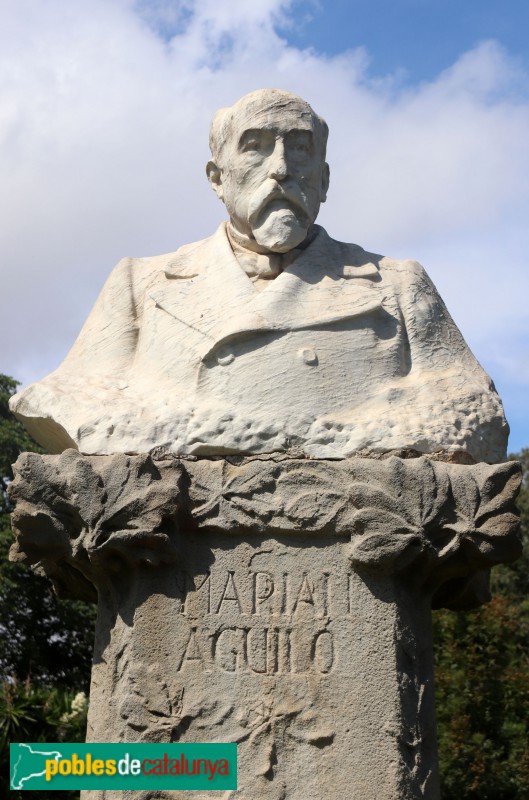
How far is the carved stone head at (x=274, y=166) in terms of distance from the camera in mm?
5320

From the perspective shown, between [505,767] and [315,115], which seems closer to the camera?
[315,115]

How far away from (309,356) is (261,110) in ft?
3.91

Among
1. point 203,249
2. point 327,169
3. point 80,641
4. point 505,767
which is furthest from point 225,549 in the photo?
point 80,641

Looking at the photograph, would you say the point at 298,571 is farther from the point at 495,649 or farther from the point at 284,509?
the point at 495,649

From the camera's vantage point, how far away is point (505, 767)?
43.2 feet

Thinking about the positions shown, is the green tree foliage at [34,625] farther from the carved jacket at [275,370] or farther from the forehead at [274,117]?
the forehead at [274,117]

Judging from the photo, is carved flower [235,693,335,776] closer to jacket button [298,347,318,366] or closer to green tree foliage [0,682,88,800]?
jacket button [298,347,318,366]

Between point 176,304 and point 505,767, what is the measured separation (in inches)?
376

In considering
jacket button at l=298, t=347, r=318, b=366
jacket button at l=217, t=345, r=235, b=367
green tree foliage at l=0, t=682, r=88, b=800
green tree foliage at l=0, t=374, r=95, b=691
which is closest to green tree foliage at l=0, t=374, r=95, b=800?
green tree foliage at l=0, t=374, r=95, b=691

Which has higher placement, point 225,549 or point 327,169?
point 327,169

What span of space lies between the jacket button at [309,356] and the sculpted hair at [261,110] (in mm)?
1064

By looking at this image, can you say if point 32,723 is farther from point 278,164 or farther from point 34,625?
point 34,625

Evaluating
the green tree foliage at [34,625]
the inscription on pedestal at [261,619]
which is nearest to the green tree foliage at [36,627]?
the green tree foliage at [34,625]

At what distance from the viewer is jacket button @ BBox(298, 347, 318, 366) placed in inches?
198
